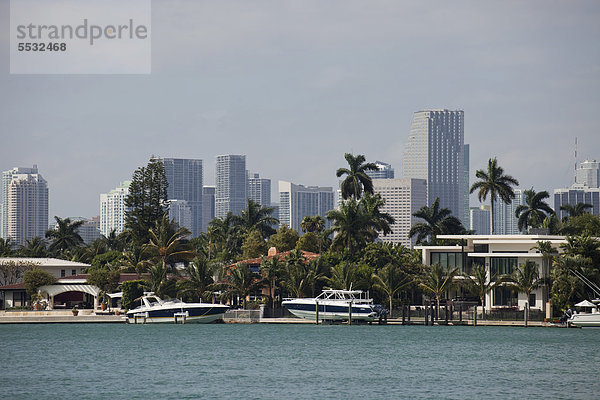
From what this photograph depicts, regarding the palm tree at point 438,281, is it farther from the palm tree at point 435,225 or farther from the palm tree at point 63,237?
the palm tree at point 63,237

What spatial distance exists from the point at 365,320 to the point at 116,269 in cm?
3096

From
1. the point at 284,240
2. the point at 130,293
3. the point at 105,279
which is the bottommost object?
the point at 130,293

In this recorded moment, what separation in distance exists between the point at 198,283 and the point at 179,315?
16.2ft

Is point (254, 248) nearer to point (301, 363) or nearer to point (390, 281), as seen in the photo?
point (390, 281)

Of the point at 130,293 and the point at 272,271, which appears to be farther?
the point at 130,293

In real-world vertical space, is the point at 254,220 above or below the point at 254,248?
above

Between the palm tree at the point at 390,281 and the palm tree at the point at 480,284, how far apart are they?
20.0 feet

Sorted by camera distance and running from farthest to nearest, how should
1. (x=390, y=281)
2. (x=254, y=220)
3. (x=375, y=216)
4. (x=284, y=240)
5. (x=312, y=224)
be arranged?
(x=254, y=220) < (x=312, y=224) < (x=284, y=240) < (x=375, y=216) < (x=390, y=281)

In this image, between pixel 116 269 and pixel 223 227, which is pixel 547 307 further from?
pixel 223 227

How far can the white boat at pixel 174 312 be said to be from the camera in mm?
87500

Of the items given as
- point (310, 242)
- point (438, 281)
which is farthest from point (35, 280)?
point (438, 281)

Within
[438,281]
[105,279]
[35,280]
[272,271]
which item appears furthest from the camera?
[105,279]

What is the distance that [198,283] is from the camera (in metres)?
92.4

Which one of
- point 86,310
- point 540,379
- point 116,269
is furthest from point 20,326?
point 540,379
